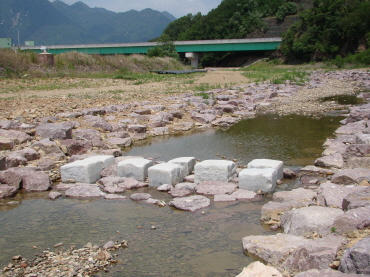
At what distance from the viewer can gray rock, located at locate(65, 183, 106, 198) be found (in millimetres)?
5207

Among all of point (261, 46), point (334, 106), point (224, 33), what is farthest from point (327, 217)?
point (224, 33)

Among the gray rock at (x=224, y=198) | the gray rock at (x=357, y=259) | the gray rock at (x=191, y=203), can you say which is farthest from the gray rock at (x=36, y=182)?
the gray rock at (x=357, y=259)

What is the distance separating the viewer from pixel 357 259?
272 cm

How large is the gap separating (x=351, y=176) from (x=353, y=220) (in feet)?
5.43

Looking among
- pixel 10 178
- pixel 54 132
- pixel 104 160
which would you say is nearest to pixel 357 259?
pixel 104 160

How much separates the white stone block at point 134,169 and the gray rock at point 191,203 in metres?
1.04

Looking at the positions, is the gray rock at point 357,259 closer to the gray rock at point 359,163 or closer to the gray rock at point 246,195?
the gray rock at point 246,195

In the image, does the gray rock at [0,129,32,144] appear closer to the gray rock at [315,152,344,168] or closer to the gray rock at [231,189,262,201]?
the gray rock at [231,189,262,201]

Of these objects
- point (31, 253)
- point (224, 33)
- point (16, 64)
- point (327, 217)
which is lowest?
point (31, 253)

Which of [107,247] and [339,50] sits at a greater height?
[339,50]

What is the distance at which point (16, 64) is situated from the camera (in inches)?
873

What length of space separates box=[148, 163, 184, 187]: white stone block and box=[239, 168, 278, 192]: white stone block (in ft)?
3.18

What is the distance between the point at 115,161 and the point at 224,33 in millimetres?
70092

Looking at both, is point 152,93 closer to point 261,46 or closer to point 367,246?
point 367,246
